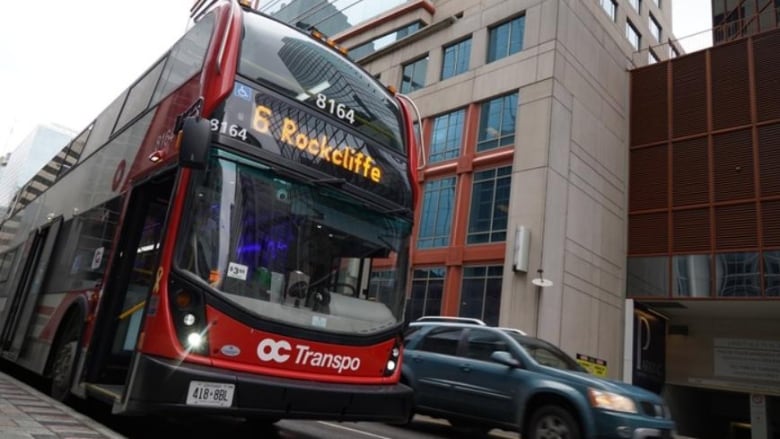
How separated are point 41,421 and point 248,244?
2.12m

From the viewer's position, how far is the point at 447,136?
24812mm

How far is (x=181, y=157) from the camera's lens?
4.60 metres

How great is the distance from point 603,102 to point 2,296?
22.1 m

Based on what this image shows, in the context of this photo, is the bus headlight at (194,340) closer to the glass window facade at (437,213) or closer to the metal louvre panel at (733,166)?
the glass window facade at (437,213)

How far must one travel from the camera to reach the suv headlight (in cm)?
658

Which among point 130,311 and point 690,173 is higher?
point 690,173

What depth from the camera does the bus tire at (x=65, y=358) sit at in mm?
6514

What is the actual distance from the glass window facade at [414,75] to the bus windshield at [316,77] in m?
20.9

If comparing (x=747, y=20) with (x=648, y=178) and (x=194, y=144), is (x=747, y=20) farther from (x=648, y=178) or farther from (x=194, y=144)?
(x=194, y=144)

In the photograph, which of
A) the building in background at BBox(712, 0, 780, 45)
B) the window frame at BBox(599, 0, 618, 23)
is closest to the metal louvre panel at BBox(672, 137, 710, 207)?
the building in background at BBox(712, 0, 780, 45)

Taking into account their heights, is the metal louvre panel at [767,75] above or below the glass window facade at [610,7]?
below

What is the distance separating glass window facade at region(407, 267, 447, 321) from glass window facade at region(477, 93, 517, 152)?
17.3 feet

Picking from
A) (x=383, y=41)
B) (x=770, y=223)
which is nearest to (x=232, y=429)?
(x=770, y=223)

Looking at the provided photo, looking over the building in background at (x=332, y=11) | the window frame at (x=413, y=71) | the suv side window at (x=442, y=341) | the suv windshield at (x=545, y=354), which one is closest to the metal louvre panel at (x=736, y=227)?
the window frame at (x=413, y=71)
